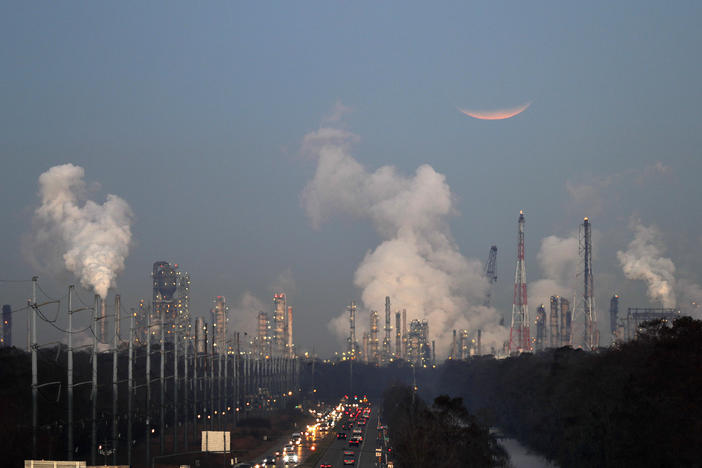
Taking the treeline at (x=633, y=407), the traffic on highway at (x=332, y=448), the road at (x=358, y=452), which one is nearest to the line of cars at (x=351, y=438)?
the traffic on highway at (x=332, y=448)

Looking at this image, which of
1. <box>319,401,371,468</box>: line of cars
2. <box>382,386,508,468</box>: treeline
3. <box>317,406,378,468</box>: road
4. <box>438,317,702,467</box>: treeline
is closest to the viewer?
<box>438,317,702,467</box>: treeline

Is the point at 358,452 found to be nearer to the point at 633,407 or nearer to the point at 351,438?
the point at 351,438

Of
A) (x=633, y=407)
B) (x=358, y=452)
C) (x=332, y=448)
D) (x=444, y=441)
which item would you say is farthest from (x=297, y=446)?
(x=633, y=407)

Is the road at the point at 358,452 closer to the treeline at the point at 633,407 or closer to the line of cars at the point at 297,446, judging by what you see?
the line of cars at the point at 297,446

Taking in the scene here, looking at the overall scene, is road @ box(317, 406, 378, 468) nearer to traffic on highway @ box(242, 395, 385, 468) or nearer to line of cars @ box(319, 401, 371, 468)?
traffic on highway @ box(242, 395, 385, 468)

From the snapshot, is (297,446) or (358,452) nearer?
(358,452)

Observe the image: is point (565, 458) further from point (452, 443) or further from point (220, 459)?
point (220, 459)

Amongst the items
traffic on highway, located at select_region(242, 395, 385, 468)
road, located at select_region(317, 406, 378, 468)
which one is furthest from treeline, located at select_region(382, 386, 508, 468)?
traffic on highway, located at select_region(242, 395, 385, 468)

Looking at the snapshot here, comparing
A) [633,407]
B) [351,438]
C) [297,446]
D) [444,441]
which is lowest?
[297,446]
